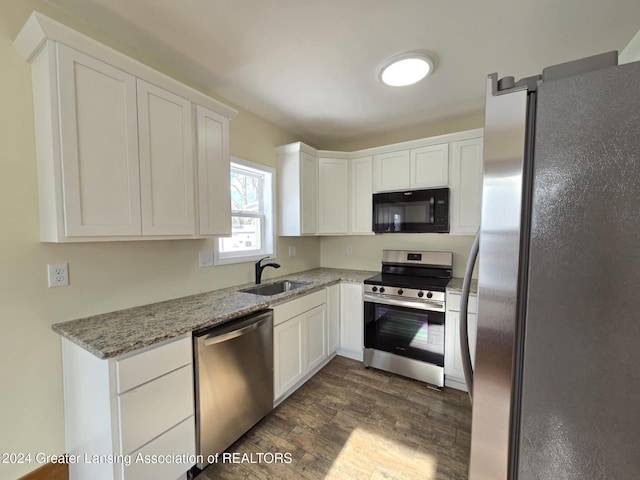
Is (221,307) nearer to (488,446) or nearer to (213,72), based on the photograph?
(488,446)

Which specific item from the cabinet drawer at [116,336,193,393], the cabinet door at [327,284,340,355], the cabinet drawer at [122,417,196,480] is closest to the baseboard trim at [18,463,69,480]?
the cabinet drawer at [122,417,196,480]

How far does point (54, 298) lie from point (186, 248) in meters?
0.80

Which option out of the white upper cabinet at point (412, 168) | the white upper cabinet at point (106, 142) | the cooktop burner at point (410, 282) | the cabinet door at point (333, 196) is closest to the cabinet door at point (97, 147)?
the white upper cabinet at point (106, 142)

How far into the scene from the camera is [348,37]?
1.64 m

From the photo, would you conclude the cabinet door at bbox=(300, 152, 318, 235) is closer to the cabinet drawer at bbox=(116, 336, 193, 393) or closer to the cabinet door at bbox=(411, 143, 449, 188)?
the cabinet door at bbox=(411, 143, 449, 188)

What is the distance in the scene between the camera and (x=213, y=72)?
6.55 ft

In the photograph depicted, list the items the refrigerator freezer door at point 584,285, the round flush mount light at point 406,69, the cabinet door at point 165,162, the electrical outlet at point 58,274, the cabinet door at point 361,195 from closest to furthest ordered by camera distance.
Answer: the refrigerator freezer door at point 584,285, the electrical outlet at point 58,274, the cabinet door at point 165,162, the round flush mount light at point 406,69, the cabinet door at point 361,195

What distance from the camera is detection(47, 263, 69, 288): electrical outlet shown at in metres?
1.42

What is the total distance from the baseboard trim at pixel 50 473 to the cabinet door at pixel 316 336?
1662mm

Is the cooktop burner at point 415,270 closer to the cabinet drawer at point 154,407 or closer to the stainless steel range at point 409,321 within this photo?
the stainless steel range at point 409,321

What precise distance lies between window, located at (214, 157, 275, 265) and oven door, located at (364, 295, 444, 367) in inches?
51.3

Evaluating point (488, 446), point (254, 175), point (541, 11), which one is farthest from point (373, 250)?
point (488, 446)

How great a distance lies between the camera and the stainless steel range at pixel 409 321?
235 cm

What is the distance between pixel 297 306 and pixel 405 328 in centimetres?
111
